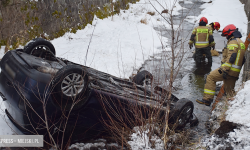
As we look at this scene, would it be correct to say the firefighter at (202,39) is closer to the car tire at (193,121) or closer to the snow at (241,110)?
the snow at (241,110)

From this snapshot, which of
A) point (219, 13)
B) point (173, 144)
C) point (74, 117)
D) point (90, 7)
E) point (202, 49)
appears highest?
point (219, 13)

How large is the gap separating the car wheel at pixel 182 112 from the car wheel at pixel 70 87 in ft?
5.48

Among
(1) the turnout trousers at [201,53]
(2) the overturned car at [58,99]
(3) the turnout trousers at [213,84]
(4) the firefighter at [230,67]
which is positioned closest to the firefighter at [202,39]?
(1) the turnout trousers at [201,53]

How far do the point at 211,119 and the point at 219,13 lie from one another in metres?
14.2

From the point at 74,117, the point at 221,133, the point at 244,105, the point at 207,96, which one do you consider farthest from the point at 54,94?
the point at 207,96

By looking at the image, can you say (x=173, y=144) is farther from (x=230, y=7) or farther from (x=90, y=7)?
(x=230, y=7)

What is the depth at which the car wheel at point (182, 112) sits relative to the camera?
3676 millimetres

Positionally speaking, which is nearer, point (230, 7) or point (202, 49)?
point (202, 49)

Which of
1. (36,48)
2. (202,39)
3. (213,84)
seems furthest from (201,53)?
(36,48)

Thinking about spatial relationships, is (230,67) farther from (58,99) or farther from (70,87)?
(58,99)

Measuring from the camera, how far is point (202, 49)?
725 cm

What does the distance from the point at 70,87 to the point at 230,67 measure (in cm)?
383

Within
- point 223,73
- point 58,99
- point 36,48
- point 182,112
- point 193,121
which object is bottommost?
point 193,121

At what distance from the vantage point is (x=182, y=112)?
3.79m
